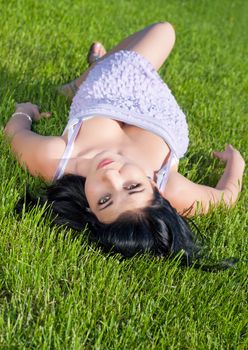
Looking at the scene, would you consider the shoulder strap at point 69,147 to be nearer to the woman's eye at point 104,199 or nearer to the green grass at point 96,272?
the green grass at point 96,272

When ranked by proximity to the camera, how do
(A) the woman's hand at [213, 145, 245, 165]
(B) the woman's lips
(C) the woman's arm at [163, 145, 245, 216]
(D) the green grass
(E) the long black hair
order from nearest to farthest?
(D) the green grass < (E) the long black hair < (B) the woman's lips < (C) the woman's arm at [163, 145, 245, 216] < (A) the woman's hand at [213, 145, 245, 165]

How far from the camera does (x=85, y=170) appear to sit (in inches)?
137

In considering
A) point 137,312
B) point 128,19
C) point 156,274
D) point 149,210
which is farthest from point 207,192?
point 128,19

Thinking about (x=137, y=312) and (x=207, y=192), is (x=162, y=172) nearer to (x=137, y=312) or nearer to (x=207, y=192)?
(x=207, y=192)

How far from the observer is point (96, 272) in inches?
109

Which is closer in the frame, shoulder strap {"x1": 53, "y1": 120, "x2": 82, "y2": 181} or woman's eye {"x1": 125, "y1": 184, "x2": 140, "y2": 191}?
woman's eye {"x1": 125, "y1": 184, "x2": 140, "y2": 191}

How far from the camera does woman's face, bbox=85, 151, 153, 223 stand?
10.2 feet

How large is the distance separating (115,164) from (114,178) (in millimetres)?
159

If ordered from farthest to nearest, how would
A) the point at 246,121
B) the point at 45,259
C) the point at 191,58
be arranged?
1. the point at 191,58
2. the point at 246,121
3. the point at 45,259

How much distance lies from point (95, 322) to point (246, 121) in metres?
3.67

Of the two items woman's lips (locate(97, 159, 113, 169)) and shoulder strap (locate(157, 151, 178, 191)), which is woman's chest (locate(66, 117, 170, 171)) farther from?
woman's lips (locate(97, 159, 113, 169))

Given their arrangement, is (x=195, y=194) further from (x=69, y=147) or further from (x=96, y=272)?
(x=96, y=272)

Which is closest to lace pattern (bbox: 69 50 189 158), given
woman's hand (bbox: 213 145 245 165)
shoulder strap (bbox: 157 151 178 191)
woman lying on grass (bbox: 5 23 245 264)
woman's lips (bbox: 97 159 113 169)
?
woman lying on grass (bbox: 5 23 245 264)

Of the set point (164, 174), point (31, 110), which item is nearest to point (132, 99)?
point (164, 174)
